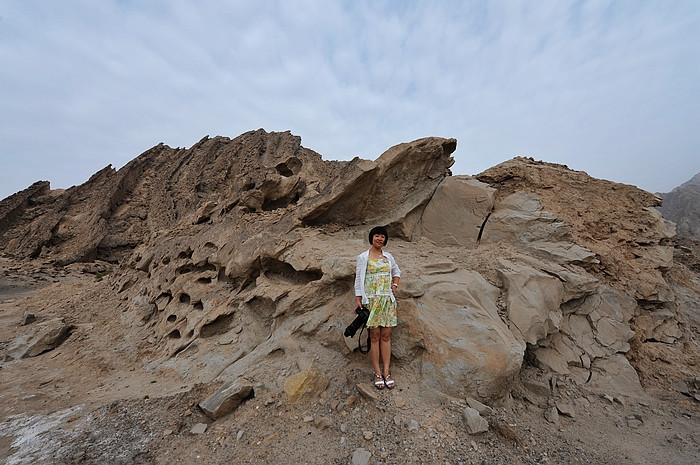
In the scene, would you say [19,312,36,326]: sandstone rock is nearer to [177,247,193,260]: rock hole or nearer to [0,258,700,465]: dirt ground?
[177,247,193,260]: rock hole

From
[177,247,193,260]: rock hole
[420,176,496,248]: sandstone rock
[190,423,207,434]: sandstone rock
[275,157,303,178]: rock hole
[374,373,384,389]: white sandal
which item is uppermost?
[275,157,303,178]: rock hole

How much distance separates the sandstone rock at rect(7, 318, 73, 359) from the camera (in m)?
6.55

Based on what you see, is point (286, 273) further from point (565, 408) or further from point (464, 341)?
point (565, 408)

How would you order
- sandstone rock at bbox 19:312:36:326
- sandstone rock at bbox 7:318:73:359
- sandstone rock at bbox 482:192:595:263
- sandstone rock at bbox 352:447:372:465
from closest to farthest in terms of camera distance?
1. sandstone rock at bbox 352:447:372:465
2. sandstone rock at bbox 482:192:595:263
3. sandstone rock at bbox 7:318:73:359
4. sandstone rock at bbox 19:312:36:326

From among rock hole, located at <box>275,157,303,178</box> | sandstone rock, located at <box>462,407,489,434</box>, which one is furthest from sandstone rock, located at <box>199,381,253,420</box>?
rock hole, located at <box>275,157,303,178</box>

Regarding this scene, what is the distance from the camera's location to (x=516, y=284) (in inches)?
177

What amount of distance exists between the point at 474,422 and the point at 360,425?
1.08 metres

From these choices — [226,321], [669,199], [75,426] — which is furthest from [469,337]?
[669,199]

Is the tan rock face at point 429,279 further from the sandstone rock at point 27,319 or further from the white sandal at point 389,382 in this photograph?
the sandstone rock at point 27,319

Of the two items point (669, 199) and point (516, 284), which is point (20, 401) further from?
point (669, 199)

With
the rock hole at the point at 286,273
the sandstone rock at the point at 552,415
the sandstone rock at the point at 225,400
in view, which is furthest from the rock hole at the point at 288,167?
the sandstone rock at the point at 552,415

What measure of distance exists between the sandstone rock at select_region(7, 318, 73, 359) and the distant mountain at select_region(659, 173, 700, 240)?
2583 centimetres

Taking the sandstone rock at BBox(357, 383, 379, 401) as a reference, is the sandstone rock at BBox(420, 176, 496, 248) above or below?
above

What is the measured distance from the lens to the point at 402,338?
3.93 meters
